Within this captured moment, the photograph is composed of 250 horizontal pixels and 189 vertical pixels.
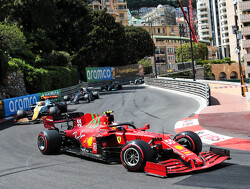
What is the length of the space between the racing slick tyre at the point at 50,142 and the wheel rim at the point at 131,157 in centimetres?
310

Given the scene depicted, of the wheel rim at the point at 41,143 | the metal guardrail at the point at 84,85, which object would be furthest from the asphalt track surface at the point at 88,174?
the metal guardrail at the point at 84,85

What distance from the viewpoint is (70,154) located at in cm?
1016

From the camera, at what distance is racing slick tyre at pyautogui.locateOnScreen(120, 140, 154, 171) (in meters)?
7.44

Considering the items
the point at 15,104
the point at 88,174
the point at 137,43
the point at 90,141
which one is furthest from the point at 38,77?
the point at 137,43

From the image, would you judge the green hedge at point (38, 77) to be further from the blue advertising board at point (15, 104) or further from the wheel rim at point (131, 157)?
the wheel rim at point (131, 157)

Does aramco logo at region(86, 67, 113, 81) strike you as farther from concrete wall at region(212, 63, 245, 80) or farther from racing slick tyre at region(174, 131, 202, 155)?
racing slick tyre at region(174, 131, 202, 155)

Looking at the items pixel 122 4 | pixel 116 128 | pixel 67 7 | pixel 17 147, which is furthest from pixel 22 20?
pixel 122 4

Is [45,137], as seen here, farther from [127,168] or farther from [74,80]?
[74,80]

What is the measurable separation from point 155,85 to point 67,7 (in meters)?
18.9

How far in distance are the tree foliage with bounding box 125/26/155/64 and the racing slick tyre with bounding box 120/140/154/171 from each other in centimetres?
8545

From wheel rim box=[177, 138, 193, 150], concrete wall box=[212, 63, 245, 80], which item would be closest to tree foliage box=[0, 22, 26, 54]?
wheel rim box=[177, 138, 193, 150]

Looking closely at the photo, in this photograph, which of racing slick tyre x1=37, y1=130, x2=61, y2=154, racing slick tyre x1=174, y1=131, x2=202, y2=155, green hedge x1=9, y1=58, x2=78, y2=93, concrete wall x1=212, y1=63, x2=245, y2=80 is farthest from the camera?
concrete wall x1=212, y1=63, x2=245, y2=80

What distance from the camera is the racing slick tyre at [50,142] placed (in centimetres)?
995

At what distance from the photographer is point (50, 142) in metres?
9.94
